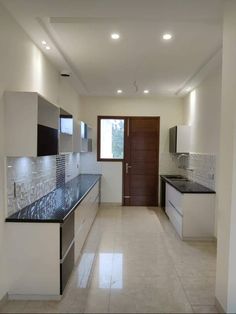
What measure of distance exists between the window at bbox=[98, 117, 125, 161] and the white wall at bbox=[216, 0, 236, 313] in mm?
4695

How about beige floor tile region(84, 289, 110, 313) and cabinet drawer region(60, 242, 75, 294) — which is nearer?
beige floor tile region(84, 289, 110, 313)

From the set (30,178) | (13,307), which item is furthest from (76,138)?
(13,307)

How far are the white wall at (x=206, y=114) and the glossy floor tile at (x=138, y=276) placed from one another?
5.67 feet

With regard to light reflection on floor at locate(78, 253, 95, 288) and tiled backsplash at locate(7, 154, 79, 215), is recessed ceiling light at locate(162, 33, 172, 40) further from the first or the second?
light reflection on floor at locate(78, 253, 95, 288)

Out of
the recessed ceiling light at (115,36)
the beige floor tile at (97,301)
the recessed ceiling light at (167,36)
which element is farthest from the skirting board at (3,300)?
the recessed ceiling light at (167,36)

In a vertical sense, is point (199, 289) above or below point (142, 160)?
below

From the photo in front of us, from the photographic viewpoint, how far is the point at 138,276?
10.6 ft

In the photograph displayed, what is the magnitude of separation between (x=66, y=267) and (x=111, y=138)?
15.0ft

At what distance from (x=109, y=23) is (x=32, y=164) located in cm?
187

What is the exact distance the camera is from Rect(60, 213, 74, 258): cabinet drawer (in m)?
2.70

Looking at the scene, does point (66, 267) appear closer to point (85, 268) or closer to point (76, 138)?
point (85, 268)

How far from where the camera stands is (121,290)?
2.90 meters

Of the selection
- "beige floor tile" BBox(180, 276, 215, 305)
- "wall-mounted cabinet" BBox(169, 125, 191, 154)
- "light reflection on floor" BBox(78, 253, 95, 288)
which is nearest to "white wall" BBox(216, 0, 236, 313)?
"beige floor tile" BBox(180, 276, 215, 305)

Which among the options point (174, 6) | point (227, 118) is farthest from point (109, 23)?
point (227, 118)
